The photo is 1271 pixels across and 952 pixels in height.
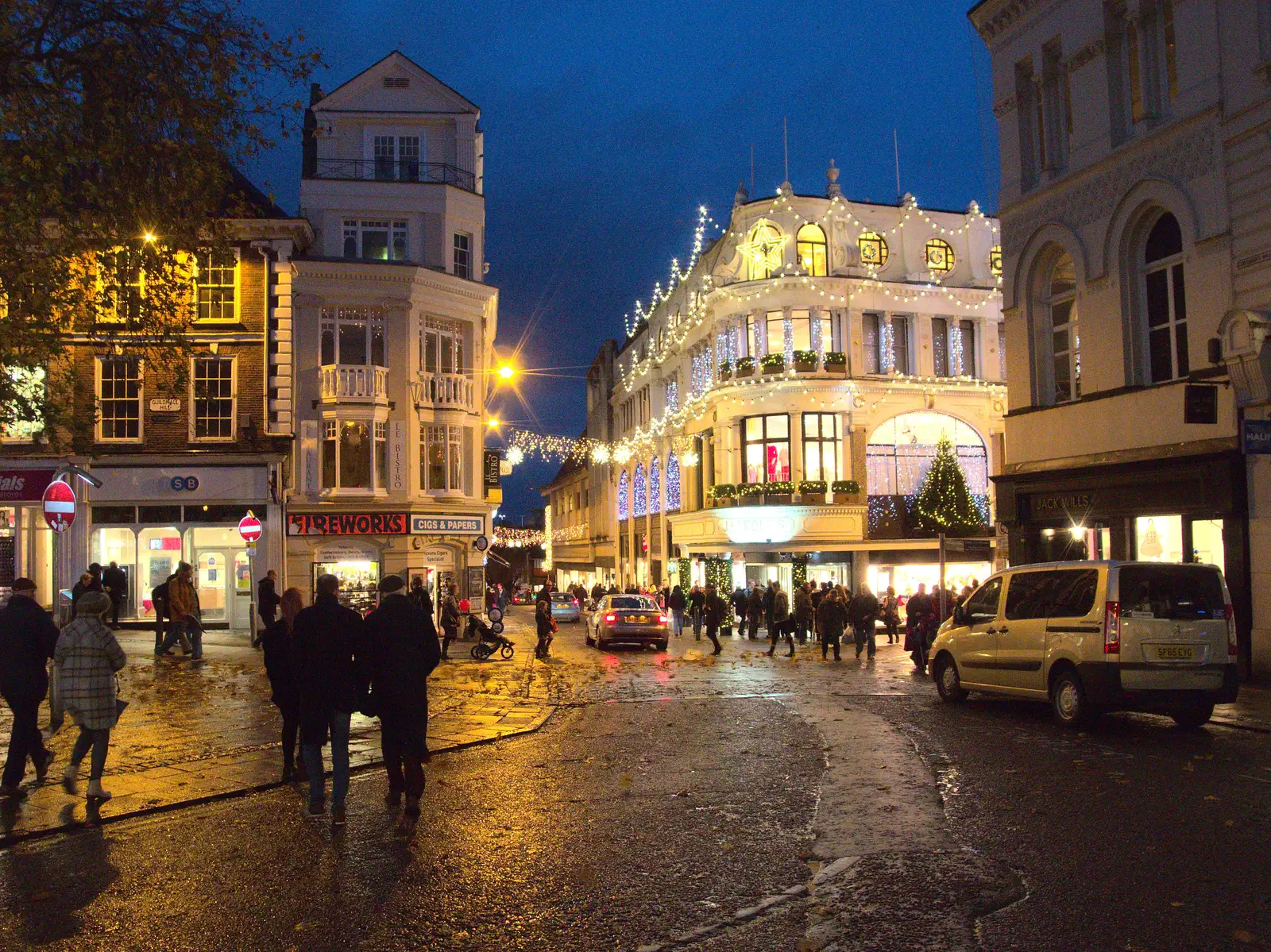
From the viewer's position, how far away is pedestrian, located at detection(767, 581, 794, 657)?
1024 inches

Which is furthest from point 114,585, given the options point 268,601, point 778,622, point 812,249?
point 812,249

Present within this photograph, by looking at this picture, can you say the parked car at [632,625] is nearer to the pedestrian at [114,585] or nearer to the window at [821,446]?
the pedestrian at [114,585]

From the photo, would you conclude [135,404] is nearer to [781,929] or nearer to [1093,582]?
[1093,582]

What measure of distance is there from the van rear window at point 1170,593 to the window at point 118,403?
2539 centimetres

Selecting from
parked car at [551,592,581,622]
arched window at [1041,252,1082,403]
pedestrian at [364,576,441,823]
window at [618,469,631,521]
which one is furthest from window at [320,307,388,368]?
window at [618,469,631,521]

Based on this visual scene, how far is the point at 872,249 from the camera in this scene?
4041 cm

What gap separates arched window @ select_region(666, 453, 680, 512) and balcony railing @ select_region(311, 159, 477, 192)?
691 inches

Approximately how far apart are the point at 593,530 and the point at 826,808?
6029cm

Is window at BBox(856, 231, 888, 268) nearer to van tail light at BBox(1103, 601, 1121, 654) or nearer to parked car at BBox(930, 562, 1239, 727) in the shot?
parked car at BBox(930, 562, 1239, 727)

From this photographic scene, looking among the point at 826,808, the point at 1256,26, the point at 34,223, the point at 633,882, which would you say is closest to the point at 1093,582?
the point at 826,808

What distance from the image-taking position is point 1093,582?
12836mm

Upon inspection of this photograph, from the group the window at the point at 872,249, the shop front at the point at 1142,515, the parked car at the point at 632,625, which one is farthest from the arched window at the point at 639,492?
the shop front at the point at 1142,515

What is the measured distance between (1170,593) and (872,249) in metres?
29.5

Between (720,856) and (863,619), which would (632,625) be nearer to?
(863,619)
